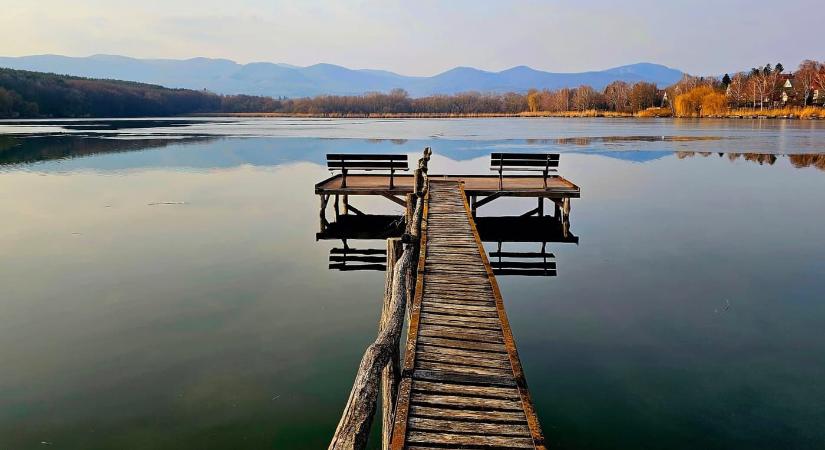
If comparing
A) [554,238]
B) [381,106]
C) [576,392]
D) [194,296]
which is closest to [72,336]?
[194,296]

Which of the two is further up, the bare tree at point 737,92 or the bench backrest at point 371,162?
the bare tree at point 737,92

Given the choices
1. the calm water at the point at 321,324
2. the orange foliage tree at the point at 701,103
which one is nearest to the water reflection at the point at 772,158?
the calm water at the point at 321,324

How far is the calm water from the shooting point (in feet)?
26.4

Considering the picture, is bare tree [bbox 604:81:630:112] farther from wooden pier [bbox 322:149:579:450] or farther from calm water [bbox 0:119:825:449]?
wooden pier [bbox 322:149:579:450]

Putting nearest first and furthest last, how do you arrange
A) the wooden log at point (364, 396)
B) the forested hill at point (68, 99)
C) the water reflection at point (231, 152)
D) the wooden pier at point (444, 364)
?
the wooden log at point (364, 396) < the wooden pier at point (444, 364) < the water reflection at point (231, 152) < the forested hill at point (68, 99)

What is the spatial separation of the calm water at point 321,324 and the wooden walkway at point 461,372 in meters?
1.70

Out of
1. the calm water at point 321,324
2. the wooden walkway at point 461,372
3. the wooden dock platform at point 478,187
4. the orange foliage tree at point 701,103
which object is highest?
the orange foliage tree at point 701,103

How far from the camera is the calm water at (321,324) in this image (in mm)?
8047

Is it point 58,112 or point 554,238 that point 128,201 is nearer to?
point 554,238

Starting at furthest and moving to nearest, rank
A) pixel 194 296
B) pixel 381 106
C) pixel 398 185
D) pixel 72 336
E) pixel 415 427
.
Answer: pixel 381 106 < pixel 398 185 < pixel 194 296 < pixel 72 336 < pixel 415 427

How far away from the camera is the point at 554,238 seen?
65.7 feet

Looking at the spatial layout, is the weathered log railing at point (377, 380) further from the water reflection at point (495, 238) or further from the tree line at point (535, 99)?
the tree line at point (535, 99)

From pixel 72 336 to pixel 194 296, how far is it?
9.32 ft

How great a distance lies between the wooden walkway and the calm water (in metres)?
1.70
